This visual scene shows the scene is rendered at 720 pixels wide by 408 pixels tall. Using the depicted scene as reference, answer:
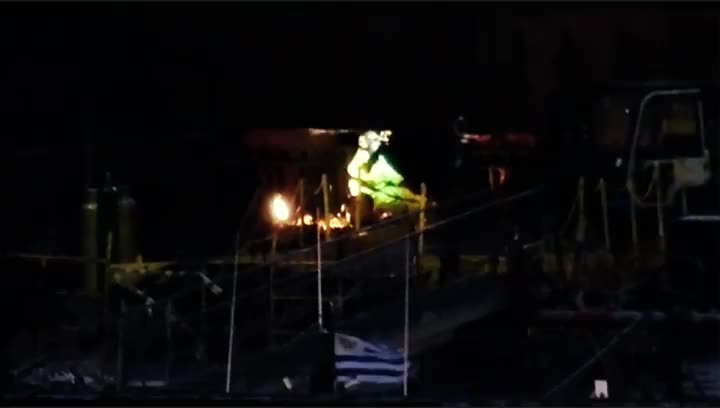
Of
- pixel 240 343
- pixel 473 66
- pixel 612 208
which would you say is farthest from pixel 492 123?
pixel 240 343

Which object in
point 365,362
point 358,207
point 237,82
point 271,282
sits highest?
point 237,82

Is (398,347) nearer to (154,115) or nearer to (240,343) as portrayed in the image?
(240,343)

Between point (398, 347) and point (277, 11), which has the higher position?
point (277, 11)

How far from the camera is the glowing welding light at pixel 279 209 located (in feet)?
6.63

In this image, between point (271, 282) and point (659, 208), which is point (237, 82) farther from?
point (659, 208)

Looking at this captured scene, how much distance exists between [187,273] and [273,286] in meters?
0.12

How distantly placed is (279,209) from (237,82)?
Result: 19 centimetres

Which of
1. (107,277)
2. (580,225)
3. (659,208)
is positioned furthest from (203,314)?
(659,208)

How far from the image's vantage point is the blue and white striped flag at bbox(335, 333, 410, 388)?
6.56 ft

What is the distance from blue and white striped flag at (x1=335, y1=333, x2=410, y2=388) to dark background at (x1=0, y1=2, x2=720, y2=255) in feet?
0.73

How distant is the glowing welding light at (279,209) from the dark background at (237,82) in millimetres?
39

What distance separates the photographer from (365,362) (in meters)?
2.02

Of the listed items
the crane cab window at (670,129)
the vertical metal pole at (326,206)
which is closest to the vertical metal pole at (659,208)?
the crane cab window at (670,129)

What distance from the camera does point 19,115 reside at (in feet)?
6.58
